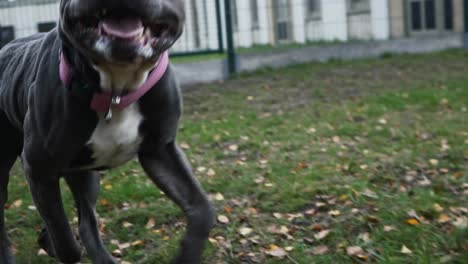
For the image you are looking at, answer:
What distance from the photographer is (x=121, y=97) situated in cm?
300

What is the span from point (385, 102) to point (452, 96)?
0.73m

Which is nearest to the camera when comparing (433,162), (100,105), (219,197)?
(100,105)

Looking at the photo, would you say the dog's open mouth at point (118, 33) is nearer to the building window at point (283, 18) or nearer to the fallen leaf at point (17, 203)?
the fallen leaf at point (17, 203)

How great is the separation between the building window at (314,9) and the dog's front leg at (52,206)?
9.24 meters

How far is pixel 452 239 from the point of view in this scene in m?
3.51

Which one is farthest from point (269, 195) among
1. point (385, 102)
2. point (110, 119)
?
point (385, 102)

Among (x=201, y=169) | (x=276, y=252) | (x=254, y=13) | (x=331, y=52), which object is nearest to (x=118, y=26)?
(x=276, y=252)

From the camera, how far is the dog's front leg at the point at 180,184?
10.6 feet

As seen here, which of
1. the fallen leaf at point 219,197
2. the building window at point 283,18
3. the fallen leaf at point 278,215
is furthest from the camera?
the building window at point 283,18

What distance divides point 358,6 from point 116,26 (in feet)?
33.6

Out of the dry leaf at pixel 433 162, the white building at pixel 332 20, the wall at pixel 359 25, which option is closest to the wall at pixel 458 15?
the white building at pixel 332 20

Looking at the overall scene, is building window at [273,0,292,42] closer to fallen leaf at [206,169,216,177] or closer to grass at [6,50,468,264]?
Answer: grass at [6,50,468,264]

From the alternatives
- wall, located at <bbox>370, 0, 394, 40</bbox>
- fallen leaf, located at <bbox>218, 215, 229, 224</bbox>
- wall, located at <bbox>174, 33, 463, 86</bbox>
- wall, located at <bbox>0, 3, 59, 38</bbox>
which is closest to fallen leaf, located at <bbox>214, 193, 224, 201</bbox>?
fallen leaf, located at <bbox>218, 215, 229, 224</bbox>

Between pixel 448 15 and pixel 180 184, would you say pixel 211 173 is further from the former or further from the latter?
pixel 448 15
